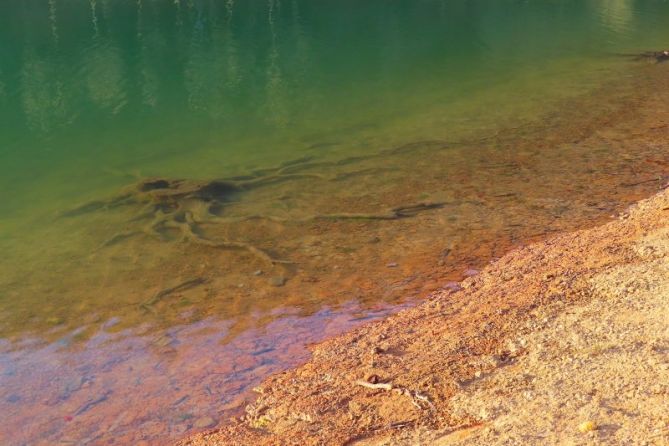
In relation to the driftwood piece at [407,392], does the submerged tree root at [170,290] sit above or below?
below

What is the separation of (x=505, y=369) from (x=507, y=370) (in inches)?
1.3

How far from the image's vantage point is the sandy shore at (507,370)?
4895 millimetres

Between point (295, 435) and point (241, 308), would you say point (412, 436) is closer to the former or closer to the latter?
point (295, 435)

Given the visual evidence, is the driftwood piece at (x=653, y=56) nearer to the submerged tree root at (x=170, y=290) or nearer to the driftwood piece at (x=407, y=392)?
the submerged tree root at (x=170, y=290)

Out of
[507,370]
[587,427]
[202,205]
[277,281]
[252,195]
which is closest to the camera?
[587,427]

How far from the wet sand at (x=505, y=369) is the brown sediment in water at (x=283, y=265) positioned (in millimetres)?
211

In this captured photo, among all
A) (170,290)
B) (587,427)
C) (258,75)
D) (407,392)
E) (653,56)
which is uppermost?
(587,427)

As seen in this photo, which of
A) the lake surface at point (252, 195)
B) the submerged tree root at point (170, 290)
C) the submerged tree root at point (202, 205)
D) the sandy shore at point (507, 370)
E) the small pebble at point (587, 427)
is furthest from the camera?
the submerged tree root at point (202, 205)

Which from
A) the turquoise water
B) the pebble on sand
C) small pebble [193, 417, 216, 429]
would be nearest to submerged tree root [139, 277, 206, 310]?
the pebble on sand

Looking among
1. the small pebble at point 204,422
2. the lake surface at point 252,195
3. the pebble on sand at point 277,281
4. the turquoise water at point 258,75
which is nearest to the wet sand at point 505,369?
the small pebble at point 204,422

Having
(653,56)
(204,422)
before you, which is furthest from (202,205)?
(653,56)

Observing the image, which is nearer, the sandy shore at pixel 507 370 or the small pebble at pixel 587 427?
the small pebble at pixel 587 427

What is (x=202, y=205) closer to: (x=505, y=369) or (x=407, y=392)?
(x=407, y=392)

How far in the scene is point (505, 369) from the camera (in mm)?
5832
